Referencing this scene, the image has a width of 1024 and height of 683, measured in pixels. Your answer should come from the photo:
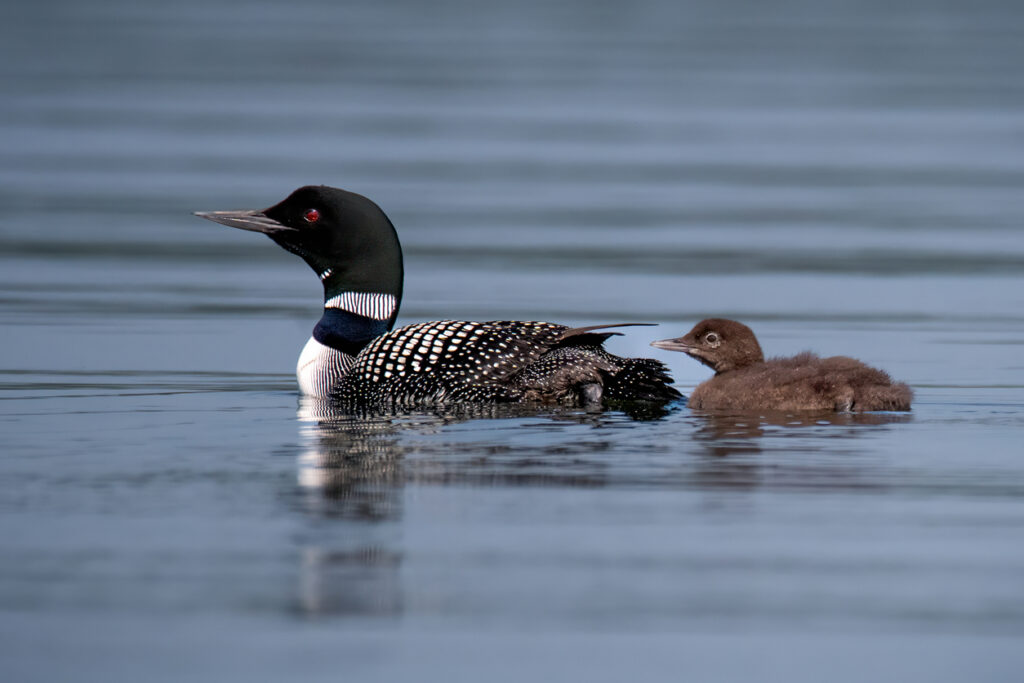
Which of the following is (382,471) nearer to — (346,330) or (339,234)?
(346,330)

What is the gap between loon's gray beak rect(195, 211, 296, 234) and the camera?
7.42 meters

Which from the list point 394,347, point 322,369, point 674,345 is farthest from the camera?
point 322,369

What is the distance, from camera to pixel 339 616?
3.58 meters

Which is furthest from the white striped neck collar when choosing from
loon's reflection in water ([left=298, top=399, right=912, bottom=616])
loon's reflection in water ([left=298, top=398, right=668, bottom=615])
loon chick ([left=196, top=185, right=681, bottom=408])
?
loon's reflection in water ([left=298, top=399, right=912, bottom=616])

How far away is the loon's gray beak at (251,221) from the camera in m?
7.42

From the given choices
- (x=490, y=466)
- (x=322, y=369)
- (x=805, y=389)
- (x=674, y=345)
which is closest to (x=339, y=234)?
(x=322, y=369)

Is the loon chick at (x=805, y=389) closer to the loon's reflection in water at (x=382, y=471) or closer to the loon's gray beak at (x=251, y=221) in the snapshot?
the loon's reflection in water at (x=382, y=471)

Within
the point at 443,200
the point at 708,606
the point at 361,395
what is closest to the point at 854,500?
the point at 708,606

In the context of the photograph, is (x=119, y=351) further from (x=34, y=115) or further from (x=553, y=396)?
(x=34, y=115)

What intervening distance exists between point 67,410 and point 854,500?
295 cm

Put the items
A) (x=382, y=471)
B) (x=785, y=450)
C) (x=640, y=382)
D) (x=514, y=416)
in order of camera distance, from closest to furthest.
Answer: (x=382, y=471) → (x=785, y=450) → (x=514, y=416) → (x=640, y=382)

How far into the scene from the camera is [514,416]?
19.9ft

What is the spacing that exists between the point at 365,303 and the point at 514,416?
1538 mm

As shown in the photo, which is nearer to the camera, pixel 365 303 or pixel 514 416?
pixel 514 416
